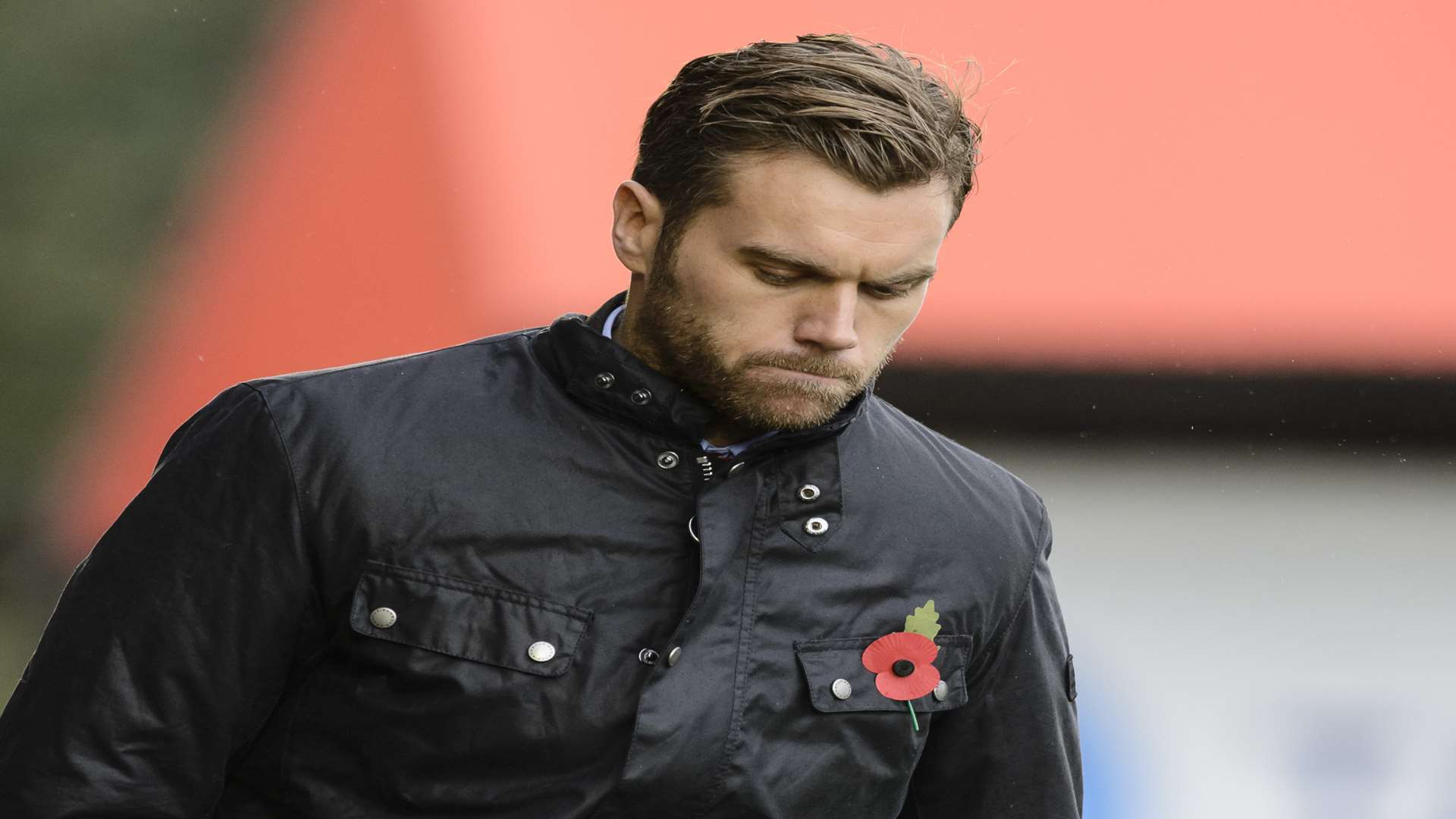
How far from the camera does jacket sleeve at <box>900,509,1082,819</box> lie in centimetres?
155

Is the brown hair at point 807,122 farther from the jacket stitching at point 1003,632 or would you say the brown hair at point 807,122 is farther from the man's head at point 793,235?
the jacket stitching at point 1003,632

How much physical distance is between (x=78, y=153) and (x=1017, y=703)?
249 cm

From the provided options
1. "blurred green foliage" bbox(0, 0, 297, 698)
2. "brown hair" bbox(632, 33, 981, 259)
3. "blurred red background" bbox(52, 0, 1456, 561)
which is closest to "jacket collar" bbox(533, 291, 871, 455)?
"brown hair" bbox(632, 33, 981, 259)

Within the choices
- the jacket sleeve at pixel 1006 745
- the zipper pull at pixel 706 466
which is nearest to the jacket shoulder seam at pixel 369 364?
the zipper pull at pixel 706 466

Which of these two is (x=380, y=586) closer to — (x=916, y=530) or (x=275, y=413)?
(x=275, y=413)

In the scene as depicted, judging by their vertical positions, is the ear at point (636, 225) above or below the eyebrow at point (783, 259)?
above

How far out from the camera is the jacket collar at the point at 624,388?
1410 millimetres

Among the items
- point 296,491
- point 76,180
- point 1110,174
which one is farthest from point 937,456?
point 76,180

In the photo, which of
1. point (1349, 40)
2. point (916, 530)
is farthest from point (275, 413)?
point (1349, 40)

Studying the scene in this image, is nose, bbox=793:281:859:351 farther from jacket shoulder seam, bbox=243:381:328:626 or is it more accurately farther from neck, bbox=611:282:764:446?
jacket shoulder seam, bbox=243:381:328:626

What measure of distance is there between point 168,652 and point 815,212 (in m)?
0.67

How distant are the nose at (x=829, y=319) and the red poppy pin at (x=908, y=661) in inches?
11.5

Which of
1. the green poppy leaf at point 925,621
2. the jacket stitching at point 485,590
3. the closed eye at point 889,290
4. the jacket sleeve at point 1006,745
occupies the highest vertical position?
the closed eye at point 889,290

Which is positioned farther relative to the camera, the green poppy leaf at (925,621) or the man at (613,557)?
the green poppy leaf at (925,621)
